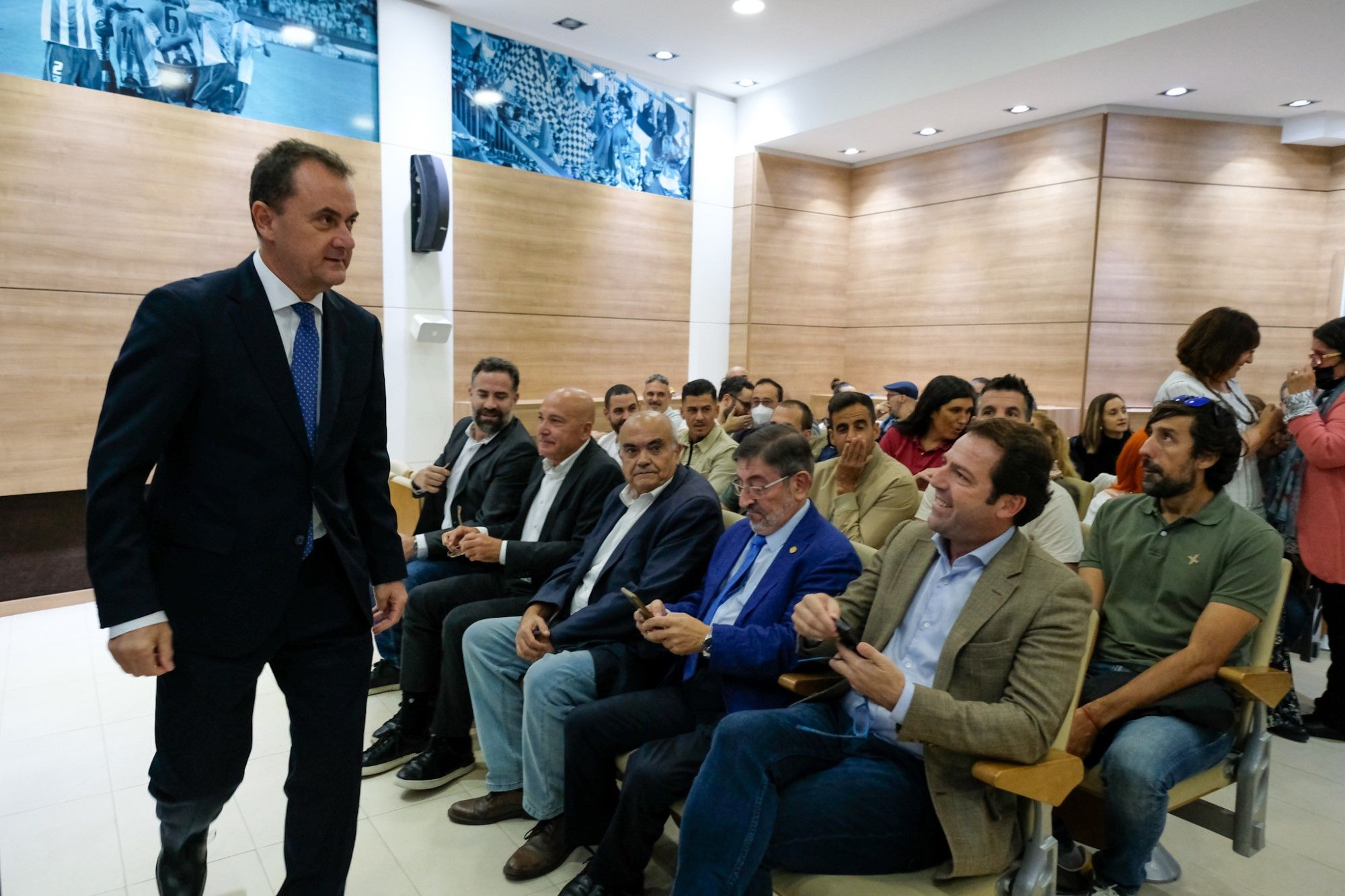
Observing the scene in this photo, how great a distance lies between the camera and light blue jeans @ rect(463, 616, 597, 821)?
2291 millimetres

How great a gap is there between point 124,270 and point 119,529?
3978 millimetres

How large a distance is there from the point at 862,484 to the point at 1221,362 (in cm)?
145

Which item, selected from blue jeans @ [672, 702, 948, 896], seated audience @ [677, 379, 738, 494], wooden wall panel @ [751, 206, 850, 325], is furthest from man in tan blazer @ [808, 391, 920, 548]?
wooden wall panel @ [751, 206, 850, 325]

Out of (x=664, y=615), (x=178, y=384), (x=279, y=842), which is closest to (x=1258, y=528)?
(x=664, y=615)

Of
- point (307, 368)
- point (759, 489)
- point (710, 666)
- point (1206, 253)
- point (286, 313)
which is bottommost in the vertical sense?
point (710, 666)

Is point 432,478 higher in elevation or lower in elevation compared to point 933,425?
lower

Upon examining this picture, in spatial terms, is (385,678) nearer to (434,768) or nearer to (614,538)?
(434,768)

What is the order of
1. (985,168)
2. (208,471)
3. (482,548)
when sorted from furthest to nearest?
(985,168) < (482,548) < (208,471)

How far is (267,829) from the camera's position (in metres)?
2.50

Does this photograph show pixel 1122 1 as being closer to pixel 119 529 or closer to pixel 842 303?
pixel 842 303

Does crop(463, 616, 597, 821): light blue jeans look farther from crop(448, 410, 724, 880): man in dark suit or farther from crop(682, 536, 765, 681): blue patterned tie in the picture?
crop(682, 536, 765, 681): blue patterned tie

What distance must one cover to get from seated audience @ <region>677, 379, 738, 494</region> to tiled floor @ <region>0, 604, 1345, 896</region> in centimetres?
201

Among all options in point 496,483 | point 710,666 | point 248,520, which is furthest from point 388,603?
point 496,483

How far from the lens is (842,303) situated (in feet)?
28.0
